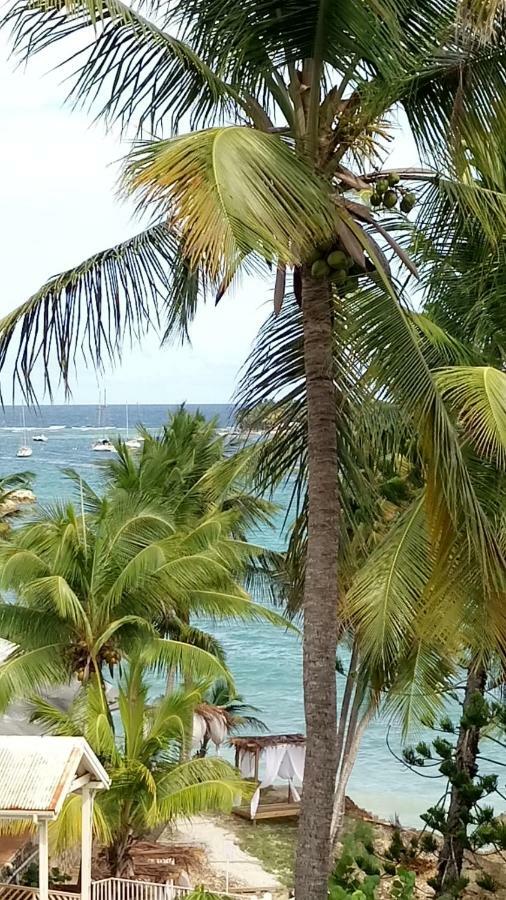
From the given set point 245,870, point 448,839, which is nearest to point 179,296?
point 448,839

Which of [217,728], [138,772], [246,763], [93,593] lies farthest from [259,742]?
[138,772]

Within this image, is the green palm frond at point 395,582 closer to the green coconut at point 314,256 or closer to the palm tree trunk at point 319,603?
the palm tree trunk at point 319,603

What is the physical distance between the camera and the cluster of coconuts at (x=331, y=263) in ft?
19.0

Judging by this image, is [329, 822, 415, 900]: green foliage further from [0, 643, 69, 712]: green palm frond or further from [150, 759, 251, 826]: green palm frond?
[0, 643, 69, 712]: green palm frond

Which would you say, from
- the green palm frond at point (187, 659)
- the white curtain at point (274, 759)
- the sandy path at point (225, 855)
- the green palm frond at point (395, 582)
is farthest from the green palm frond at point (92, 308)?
the white curtain at point (274, 759)

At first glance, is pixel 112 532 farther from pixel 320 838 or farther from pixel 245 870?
pixel 320 838

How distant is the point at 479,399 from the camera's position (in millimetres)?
5594

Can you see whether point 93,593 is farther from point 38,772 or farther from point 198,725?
point 38,772

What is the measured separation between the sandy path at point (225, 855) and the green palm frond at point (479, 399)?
10262mm

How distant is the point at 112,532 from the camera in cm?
1353

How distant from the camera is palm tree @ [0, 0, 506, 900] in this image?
5359mm

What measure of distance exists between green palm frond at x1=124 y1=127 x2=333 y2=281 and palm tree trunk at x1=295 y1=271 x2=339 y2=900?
42.0 inches

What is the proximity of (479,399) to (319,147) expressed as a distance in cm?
170

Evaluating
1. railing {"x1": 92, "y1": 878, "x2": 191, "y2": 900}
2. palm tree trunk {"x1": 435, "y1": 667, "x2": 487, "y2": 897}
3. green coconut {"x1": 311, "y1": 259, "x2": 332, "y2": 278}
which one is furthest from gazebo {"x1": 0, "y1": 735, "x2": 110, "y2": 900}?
palm tree trunk {"x1": 435, "y1": 667, "x2": 487, "y2": 897}
